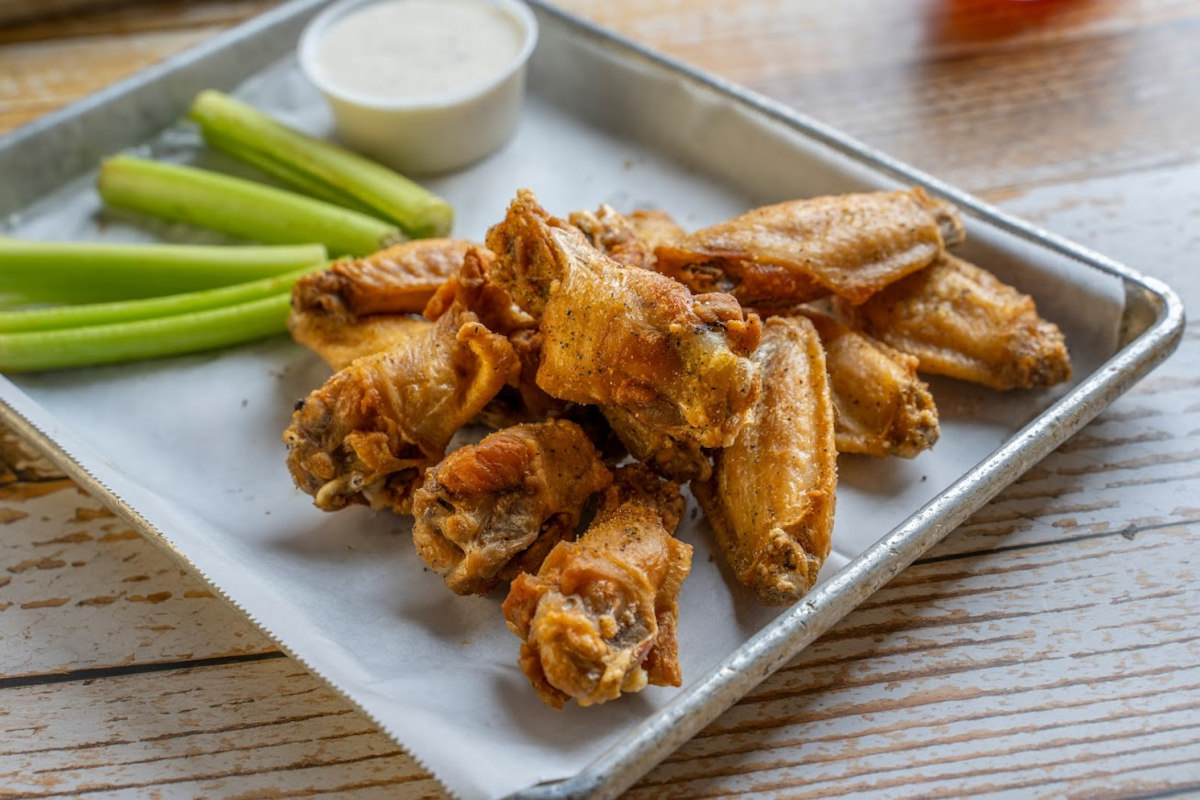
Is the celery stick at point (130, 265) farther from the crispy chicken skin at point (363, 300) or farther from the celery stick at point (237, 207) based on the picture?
the crispy chicken skin at point (363, 300)

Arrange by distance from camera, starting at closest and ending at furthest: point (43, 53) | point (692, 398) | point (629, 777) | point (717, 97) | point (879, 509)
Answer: point (629, 777) < point (692, 398) < point (879, 509) < point (717, 97) < point (43, 53)

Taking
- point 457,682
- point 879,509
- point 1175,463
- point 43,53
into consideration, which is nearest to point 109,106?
point 43,53

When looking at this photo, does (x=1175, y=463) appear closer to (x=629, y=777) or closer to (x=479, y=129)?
(x=629, y=777)

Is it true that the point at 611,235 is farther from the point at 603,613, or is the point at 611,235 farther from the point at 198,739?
the point at 198,739

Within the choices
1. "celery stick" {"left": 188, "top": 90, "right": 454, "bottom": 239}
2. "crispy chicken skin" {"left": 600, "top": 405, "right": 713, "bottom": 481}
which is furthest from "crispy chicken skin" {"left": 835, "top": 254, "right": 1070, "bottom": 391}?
"celery stick" {"left": 188, "top": 90, "right": 454, "bottom": 239}

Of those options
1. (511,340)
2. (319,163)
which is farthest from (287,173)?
(511,340)
